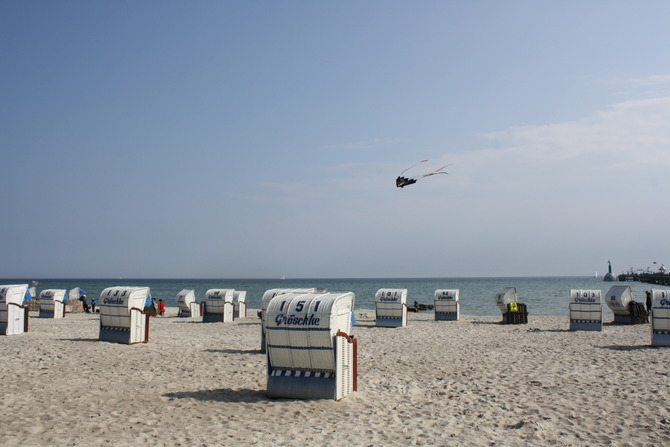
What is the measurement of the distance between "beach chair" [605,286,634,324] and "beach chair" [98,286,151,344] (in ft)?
78.8

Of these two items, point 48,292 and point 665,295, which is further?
point 48,292

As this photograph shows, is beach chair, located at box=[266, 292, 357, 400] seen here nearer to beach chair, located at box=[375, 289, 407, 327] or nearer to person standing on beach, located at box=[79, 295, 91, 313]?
beach chair, located at box=[375, 289, 407, 327]

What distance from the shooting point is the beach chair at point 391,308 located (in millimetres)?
27344

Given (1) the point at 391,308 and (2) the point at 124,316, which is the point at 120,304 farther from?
(1) the point at 391,308

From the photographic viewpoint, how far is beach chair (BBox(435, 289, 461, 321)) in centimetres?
3294

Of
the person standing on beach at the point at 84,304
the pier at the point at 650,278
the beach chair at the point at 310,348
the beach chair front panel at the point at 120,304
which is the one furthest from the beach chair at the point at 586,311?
the pier at the point at 650,278

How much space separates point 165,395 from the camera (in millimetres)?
10805

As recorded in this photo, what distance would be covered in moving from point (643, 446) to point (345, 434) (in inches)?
177

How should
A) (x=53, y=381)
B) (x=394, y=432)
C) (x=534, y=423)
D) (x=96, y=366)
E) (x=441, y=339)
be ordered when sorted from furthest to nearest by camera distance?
(x=441, y=339) < (x=96, y=366) < (x=53, y=381) < (x=534, y=423) < (x=394, y=432)

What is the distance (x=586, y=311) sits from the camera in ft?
82.9

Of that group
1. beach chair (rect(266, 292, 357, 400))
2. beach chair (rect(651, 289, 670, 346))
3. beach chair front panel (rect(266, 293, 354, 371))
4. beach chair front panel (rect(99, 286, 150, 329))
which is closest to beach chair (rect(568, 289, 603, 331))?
beach chair (rect(651, 289, 670, 346))

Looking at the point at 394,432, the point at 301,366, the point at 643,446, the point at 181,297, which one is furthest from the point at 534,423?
the point at 181,297

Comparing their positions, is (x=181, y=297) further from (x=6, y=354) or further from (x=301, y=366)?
(x=301, y=366)

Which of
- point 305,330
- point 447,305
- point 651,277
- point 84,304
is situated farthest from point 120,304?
point 651,277
